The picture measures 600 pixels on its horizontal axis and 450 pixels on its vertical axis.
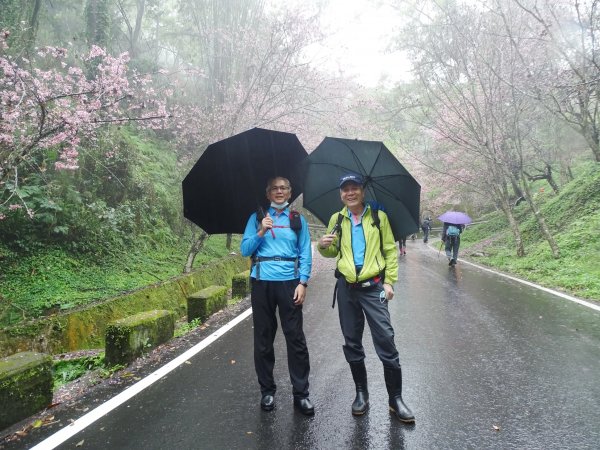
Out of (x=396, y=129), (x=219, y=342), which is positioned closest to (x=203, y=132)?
(x=219, y=342)

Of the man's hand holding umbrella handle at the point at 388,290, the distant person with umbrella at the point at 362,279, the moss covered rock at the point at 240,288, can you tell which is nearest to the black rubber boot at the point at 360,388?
the distant person with umbrella at the point at 362,279

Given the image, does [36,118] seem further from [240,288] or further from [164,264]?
[164,264]

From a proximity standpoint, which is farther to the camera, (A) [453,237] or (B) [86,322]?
(A) [453,237]

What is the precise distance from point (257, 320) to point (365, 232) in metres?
1.20

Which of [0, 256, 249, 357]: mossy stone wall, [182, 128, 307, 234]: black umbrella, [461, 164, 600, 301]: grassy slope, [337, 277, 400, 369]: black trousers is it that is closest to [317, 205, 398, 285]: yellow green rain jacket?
[337, 277, 400, 369]: black trousers

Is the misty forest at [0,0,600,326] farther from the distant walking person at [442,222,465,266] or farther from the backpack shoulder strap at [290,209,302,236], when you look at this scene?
the backpack shoulder strap at [290,209,302,236]

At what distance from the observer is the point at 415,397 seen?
3537mm

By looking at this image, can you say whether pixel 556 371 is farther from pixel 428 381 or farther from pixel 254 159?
pixel 254 159

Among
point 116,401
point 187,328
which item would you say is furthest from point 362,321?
point 187,328

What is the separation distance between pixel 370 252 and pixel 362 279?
0.78 feet

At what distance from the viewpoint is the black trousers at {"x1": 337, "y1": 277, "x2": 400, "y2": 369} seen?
10.7 ft

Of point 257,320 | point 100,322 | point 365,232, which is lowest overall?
point 100,322

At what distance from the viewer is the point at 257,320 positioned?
11.4ft

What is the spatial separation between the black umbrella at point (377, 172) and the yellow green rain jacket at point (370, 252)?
17cm
